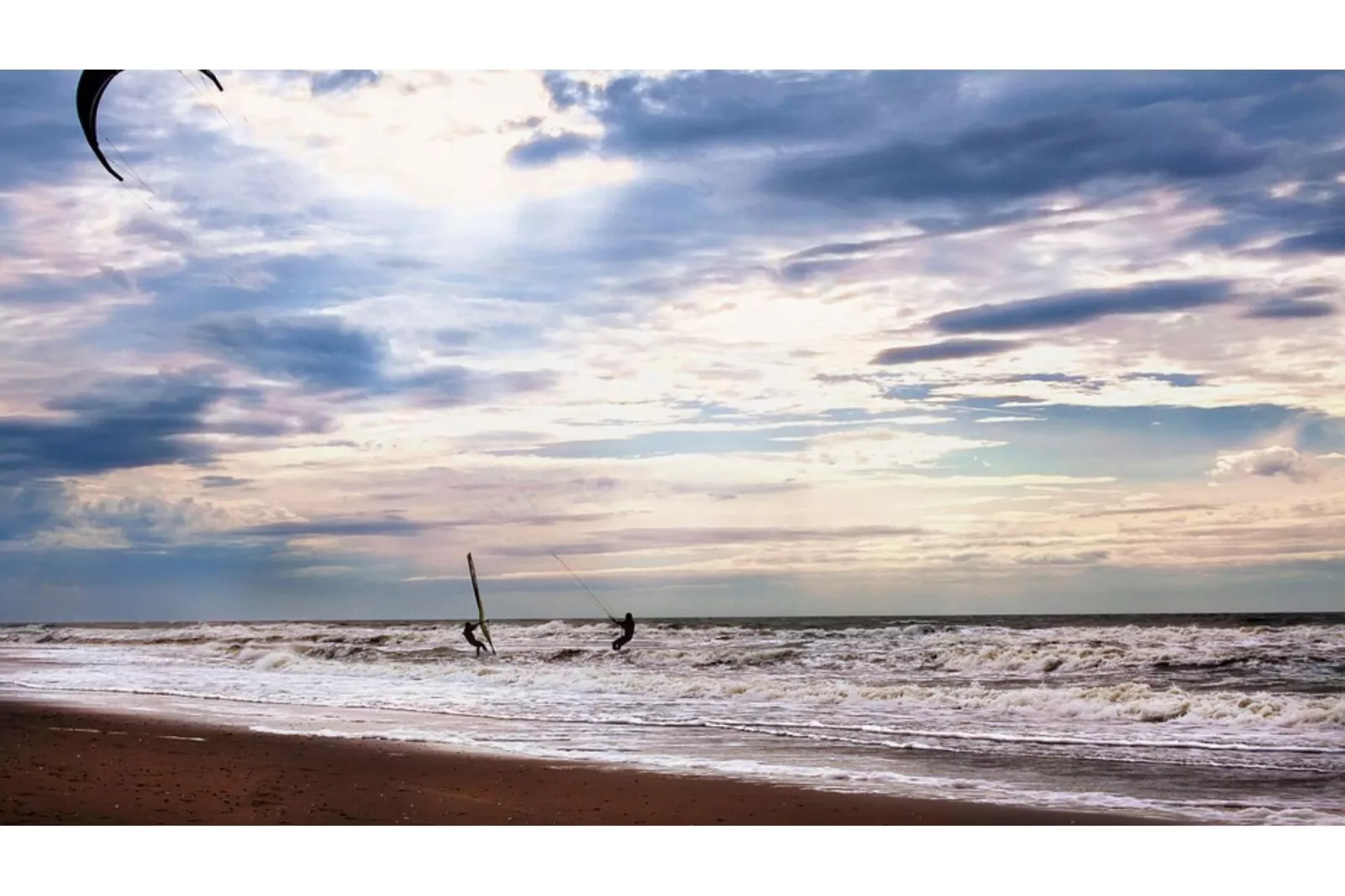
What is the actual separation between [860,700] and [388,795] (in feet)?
11.4

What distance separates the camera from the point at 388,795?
4.32m

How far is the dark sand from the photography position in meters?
4.03

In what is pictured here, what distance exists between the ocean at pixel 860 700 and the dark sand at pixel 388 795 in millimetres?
235

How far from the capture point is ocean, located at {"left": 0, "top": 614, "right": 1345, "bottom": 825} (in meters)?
4.59

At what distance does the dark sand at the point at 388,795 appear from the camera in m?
4.03

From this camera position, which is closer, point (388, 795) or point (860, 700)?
point (388, 795)

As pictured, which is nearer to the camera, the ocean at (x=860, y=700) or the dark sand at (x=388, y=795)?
the dark sand at (x=388, y=795)

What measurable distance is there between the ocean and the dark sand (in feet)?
0.77

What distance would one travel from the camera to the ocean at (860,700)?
4.59 m

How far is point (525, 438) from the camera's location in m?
5.55

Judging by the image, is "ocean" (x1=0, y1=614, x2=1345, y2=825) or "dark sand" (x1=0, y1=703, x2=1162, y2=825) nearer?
"dark sand" (x1=0, y1=703, x2=1162, y2=825)

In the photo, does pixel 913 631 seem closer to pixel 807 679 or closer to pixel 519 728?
pixel 807 679

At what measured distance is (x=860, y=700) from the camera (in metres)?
6.91
